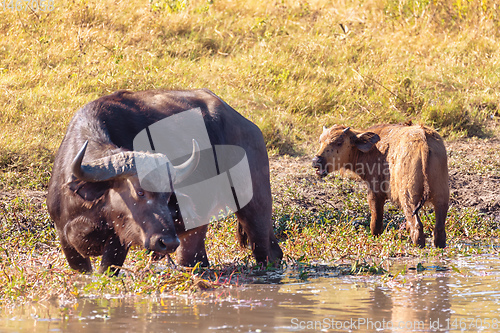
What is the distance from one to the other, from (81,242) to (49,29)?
8247mm

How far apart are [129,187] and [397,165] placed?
3.26 meters

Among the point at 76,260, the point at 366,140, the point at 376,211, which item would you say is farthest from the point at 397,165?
the point at 76,260

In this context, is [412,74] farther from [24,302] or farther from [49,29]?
[24,302]

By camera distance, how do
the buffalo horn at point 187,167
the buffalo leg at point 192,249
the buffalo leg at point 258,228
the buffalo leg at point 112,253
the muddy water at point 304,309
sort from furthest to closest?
the buffalo leg at point 258,228
the buffalo leg at point 192,249
the buffalo leg at point 112,253
the buffalo horn at point 187,167
the muddy water at point 304,309

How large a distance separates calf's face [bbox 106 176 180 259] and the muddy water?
1.44 feet

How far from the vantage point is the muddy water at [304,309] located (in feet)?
14.8

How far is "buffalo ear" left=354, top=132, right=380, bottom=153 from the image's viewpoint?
8.31 meters

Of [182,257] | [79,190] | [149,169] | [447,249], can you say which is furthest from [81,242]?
[447,249]

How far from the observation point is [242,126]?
6.82 m

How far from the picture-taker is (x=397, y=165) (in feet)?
24.6

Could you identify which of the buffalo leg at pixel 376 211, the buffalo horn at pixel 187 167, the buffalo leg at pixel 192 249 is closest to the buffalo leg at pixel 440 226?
the buffalo leg at pixel 376 211

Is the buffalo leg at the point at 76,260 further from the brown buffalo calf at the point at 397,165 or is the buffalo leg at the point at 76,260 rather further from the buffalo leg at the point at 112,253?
the brown buffalo calf at the point at 397,165

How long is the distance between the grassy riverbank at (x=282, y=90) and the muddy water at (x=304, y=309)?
0.87 ft

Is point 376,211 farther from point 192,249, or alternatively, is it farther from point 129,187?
point 129,187
